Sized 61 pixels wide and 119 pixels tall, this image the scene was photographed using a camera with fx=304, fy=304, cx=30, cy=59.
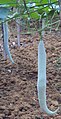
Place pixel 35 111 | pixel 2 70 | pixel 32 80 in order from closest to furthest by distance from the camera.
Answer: pixel 35 111 < pixel 32 80 < pixel 2 70

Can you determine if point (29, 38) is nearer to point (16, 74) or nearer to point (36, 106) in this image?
point (16, 74)

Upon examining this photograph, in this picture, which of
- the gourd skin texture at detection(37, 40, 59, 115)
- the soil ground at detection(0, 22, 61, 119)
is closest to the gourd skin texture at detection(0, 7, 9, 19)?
the gourd skin texture at detection(37, 40, 59, 115)

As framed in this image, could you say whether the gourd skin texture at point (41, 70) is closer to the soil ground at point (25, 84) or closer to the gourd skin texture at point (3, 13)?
the gourd skin texture at point (3, 13)

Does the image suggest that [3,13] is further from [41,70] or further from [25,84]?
[25,84]

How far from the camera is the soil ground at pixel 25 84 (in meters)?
1.58

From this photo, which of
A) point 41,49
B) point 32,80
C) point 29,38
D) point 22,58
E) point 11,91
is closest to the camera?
point 41,49

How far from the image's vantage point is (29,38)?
9.74 ft

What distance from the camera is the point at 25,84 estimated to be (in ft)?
6.17

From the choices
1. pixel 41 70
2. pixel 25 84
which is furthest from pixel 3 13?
pixel 25 84

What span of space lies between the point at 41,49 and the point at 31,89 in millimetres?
1072

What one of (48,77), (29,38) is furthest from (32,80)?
(29,38)

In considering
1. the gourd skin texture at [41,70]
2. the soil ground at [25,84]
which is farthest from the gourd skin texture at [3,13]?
the soil ground at [25,84]

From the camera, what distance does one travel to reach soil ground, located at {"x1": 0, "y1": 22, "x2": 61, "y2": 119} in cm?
158

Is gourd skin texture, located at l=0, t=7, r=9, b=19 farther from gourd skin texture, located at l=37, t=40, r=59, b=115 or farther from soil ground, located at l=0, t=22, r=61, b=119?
soil ground, located at l=0, t=22, r=61, b=119
